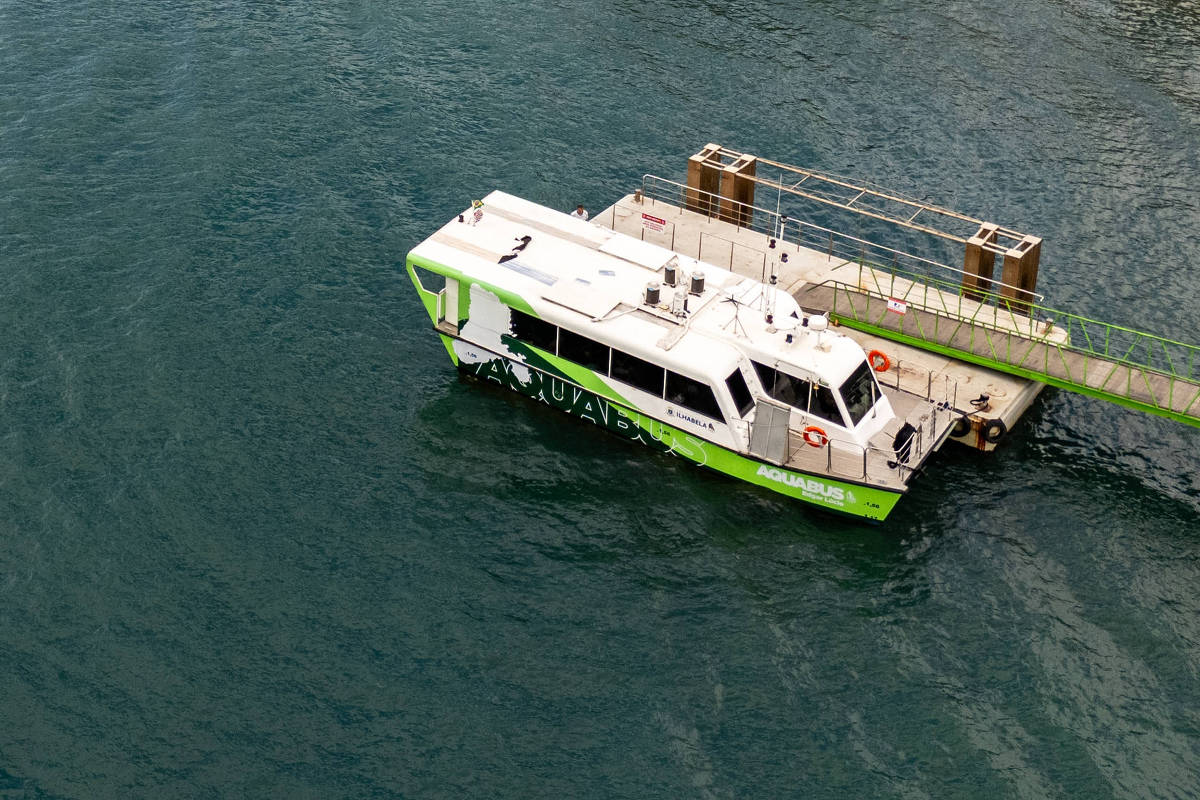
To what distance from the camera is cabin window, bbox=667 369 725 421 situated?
52.0 meters

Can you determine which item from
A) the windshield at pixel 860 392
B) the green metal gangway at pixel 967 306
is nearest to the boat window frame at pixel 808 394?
the windshield at pixel 860 392

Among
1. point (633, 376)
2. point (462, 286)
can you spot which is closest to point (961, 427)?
point (633, 376)

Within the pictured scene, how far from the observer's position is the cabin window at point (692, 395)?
52000mm

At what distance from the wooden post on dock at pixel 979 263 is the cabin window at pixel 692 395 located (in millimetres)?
13886

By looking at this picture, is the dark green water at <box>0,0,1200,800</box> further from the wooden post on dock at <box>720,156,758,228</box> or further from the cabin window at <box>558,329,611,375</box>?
the wooden post on dock at <box>720,156,758,228</box>

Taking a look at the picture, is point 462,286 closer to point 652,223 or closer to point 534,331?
point 534,331

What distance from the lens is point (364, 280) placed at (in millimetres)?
63125

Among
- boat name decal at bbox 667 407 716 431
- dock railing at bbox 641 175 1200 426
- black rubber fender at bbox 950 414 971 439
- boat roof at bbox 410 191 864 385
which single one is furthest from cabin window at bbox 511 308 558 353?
black rubber fender at bbox 950 414 971 439

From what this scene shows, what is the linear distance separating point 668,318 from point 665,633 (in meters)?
12.3

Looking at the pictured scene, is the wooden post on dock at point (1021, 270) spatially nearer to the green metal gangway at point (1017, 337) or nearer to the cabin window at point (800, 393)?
the green metal gangway at point (1017, 337)

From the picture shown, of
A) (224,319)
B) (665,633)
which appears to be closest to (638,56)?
(224,319)

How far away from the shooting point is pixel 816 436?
51.8 metres

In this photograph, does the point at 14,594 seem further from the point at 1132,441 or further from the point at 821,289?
the point at 1132,441

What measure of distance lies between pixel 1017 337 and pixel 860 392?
8.62m
